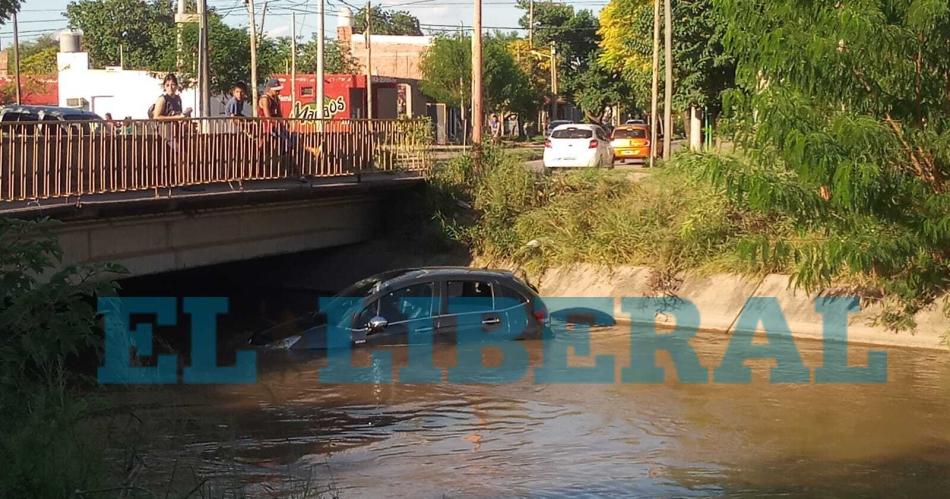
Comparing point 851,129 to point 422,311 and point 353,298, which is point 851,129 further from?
point 353,298

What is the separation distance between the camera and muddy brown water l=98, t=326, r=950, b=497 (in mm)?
10805

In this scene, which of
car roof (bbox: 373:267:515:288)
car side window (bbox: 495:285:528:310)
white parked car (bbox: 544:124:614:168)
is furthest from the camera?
white parked car (bbox: 544:124:614:168)

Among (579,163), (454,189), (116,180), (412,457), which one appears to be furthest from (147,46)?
(412,457)

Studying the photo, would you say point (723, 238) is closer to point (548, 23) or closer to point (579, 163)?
point (579, 163)

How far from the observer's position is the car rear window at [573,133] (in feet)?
119

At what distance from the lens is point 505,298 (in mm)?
17375

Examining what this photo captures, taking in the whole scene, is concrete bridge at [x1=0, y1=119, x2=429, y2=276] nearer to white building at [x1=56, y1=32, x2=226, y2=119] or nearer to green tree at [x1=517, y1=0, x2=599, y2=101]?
white building at [x1=56, y1=32, x2=226, y2=119]

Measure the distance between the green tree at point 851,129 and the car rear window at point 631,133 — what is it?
93.0 ft

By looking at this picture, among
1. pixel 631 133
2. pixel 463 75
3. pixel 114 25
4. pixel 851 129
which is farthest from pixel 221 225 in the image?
pixel 114 25

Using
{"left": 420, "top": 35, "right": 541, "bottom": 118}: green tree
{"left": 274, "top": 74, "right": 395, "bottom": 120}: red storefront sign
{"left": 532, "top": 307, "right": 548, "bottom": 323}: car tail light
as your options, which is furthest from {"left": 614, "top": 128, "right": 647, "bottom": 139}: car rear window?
{"left": 532, "top": 307, "right": 548, "bottom": 323}: car tail light

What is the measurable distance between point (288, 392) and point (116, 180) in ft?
15.9

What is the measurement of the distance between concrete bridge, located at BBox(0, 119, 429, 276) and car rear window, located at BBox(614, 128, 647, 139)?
22.1m

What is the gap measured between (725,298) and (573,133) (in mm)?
15974

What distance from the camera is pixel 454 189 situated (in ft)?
86.1
